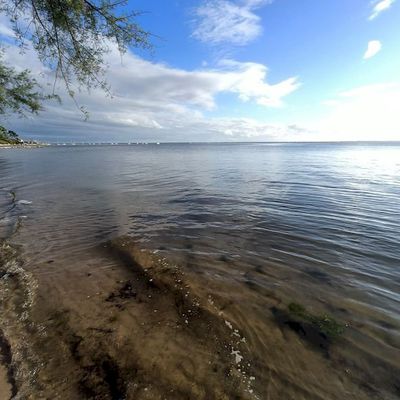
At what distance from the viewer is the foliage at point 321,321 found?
548 centimetres

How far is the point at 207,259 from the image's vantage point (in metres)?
8.86

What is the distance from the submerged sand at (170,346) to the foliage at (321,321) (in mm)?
202

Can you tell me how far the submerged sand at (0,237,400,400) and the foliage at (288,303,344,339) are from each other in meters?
0.20

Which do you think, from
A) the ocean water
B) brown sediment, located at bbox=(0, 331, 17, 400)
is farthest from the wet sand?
the ocean water

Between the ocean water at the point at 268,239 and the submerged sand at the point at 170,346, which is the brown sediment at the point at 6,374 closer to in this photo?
the submerged sand at the point at 170,346

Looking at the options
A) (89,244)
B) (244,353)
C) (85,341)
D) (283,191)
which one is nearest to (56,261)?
(89,244)

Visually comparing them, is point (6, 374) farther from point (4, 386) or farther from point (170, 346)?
point (170, 346)

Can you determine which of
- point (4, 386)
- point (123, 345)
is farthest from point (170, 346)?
point (4, 386)

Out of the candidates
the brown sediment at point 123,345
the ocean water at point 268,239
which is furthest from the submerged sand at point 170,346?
the ocean water at point 268,239

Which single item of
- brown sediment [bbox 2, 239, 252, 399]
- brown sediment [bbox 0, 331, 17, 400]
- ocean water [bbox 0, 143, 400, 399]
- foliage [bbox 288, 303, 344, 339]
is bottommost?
ocean water [bbox 0, 143, 400, 399]

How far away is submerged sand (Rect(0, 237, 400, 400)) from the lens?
4.18 meters

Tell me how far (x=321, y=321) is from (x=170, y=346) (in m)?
3.38

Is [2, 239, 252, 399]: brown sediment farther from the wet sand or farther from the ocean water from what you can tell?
the ocean water

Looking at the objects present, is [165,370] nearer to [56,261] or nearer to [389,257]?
[56,261]
